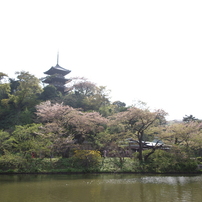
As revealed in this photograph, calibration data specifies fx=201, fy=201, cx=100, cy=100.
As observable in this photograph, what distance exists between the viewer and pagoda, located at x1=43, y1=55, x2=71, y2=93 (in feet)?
125

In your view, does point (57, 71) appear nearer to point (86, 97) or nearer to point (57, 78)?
point (57, 78)

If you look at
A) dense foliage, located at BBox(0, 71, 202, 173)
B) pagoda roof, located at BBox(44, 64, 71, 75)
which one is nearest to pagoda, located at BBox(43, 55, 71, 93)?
pagoda roof, located at BBox(44, 64, 71, 75)

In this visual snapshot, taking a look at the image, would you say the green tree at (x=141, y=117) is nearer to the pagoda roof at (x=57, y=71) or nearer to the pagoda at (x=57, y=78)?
the pagoda at (x=57, y=78)

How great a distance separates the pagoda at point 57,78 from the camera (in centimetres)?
3803

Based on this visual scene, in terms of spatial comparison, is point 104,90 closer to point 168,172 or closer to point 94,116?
point 94,116

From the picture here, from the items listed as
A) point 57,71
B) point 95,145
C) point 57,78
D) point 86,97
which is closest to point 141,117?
point 95,145

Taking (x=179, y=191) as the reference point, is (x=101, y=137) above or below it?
above

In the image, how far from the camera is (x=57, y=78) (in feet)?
126

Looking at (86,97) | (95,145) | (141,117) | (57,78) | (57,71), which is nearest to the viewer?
(141,117)

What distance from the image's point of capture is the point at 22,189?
34.9 ft

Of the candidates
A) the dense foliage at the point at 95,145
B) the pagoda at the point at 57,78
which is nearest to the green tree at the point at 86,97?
the pagoda at the point at 57,78

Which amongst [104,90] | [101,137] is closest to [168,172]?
[101,137]

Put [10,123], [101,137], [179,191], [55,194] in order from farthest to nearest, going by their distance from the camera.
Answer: [10,123]
[101,137]
[179,191]
[55,194]

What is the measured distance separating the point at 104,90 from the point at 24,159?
1839 centimetres
